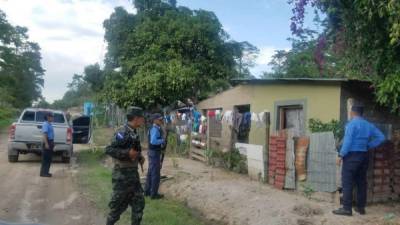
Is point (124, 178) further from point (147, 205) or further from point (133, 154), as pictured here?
point (147, 205)

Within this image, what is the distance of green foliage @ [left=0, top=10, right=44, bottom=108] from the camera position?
162ft

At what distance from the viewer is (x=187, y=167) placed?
1428 cm

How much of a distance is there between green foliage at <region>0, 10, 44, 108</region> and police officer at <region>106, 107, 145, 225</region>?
4353 cm

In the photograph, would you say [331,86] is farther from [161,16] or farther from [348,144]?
[161,16]

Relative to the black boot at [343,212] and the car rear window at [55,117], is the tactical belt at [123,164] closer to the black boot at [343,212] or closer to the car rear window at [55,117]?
the black boot at [343,212]

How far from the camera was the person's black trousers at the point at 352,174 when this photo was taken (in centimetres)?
797

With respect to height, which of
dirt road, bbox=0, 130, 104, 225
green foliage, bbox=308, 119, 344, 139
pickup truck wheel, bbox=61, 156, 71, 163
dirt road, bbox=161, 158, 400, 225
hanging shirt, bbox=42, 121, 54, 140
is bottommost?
dirt road, bbox=0, 130, 104, 225

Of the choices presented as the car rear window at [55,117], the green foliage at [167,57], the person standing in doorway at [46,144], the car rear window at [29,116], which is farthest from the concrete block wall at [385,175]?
the car rear window at [29,116]

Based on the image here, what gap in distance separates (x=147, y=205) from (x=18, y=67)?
171ft

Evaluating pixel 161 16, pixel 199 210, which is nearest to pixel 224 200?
pixel 199 210

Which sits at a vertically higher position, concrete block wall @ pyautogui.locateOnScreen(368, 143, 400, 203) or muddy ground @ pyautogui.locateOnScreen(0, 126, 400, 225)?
concrete block wall @ pyautogui.locateOnScreen(368, 143, 400, 203)

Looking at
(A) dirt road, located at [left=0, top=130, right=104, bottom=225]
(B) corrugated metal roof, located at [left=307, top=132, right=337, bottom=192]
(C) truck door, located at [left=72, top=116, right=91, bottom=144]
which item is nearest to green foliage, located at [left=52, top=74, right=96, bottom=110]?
(C) truck door, located at [left=72, top=116, right=91, bottom=144]

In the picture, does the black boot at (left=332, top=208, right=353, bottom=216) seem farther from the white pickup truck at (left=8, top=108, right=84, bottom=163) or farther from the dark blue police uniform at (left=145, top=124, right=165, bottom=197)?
the white pickup truck at (left=8, top=108, right=84, bottom=163)

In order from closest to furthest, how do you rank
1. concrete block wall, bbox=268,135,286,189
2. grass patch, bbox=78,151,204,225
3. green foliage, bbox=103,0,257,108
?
grass patch, bbox=78,151,204,225 < concrete block wall, bbox=268,135,286,189 < green foliage, bbox=103,0,257,108
